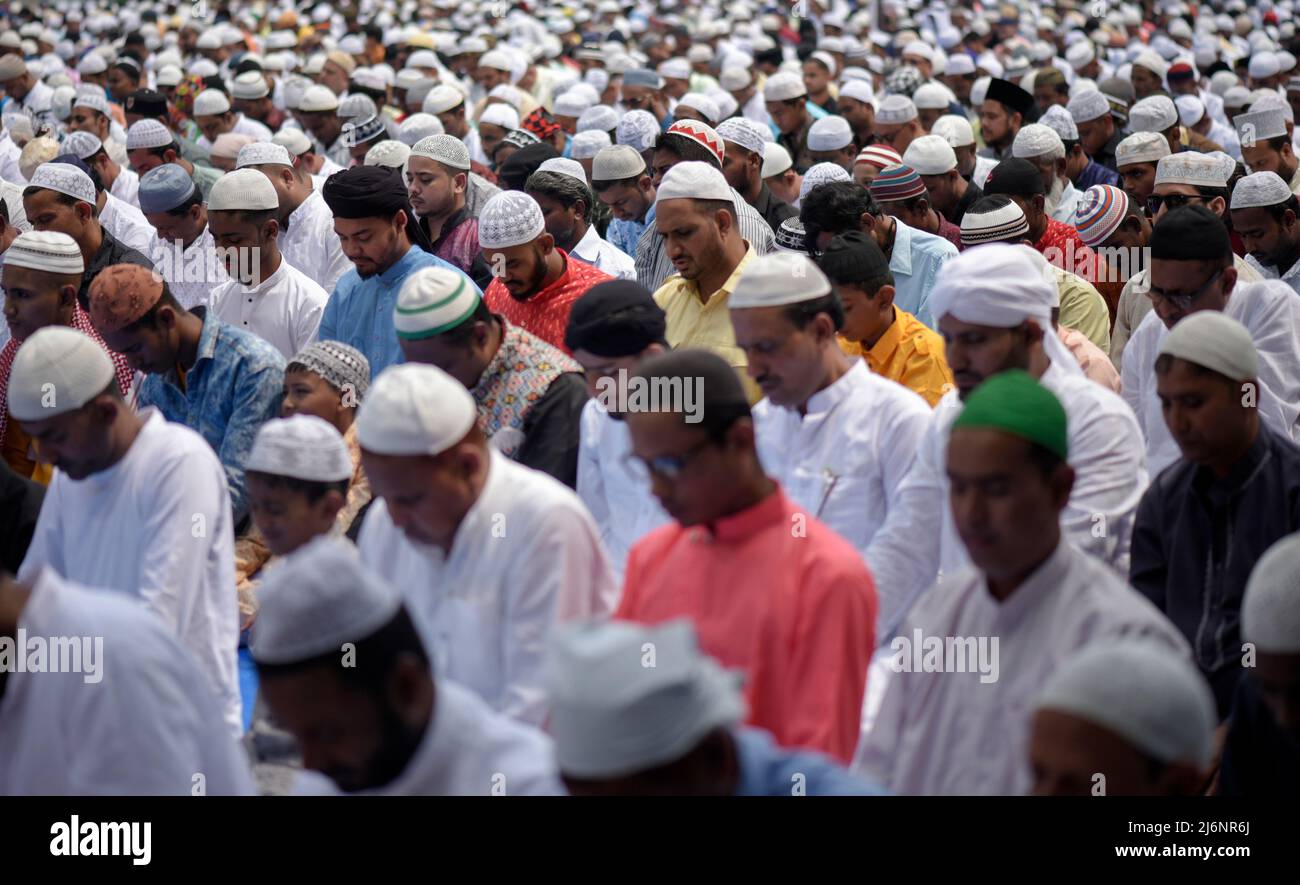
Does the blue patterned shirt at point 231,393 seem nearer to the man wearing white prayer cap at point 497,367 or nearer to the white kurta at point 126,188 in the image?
the man wearing white prayer cap at point 497,367

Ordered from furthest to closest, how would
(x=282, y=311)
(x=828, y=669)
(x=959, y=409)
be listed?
1. (x=282, y=311)
2. (x=959, y=409)
3. (x=828, y=669)

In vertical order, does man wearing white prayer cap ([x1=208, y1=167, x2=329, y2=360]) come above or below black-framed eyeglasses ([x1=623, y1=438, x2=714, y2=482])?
below

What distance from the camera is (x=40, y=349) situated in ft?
11.1

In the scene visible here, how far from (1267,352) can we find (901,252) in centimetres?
141

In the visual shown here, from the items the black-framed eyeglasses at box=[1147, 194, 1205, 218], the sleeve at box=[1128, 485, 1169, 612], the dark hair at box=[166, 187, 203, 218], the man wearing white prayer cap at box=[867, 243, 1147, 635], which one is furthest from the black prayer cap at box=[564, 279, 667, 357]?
the black-framed eyeglasses at box=[1147, 194, 1205, 218]

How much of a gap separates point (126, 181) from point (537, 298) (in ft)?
15.5

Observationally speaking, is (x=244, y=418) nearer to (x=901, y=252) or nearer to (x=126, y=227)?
(x=901, y=252)

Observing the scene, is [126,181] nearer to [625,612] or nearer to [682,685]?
[625,612]

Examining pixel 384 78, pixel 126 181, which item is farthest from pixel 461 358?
pixel 384 78

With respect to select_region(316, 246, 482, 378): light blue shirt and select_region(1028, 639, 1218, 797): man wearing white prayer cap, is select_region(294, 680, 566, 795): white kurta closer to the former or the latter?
select_region(1028, 639, 1218, 797): man wearing white prayer cap

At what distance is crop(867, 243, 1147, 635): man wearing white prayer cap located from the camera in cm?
331

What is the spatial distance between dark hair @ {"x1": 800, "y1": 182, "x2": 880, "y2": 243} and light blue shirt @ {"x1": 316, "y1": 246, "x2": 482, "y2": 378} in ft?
4.09

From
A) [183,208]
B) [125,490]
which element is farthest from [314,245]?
[125,490]

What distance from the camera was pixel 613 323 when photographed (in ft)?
12.4
